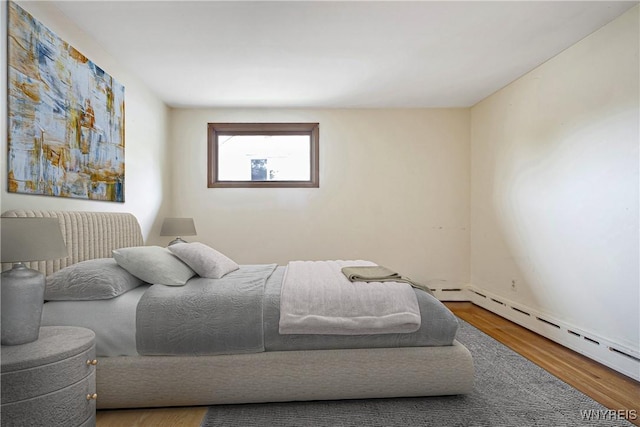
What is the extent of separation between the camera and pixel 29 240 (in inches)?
54.6

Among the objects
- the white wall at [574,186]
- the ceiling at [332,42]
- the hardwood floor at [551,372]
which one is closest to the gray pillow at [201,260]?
the hardwood floor at [551,372]

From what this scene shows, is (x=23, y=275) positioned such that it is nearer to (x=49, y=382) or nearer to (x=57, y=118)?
(x=49, y=382)

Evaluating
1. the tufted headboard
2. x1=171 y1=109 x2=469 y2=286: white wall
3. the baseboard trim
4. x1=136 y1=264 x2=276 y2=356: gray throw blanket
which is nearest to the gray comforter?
x1=136 y1=264 x2=276 y2=356: gray throw blanket

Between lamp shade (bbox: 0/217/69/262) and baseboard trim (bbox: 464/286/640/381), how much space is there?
3.47 metres

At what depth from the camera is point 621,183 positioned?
237 centimetres

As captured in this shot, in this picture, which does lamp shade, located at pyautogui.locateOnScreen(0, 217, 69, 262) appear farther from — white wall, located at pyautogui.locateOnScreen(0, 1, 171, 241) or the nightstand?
white wall, located at pyautogui.locateOnScreen(0, 1, 171, 241)

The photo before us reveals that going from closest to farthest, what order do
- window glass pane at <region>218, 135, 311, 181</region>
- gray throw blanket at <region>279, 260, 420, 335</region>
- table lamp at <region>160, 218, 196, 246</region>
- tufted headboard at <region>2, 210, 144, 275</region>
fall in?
gray throw blanket at <region>279, 260, 420, 335</region> < tufted headboard at <region>2, 210, 144, 275</region> < table lamp at <region>160, 218, 196, 246</region> < window glass pane at <region>218, 135, 311, 181</region>

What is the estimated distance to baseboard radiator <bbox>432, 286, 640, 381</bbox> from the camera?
230 centimetres

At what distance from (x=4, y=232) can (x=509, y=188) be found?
410 cm

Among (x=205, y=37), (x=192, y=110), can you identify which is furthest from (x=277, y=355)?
(x=192, y=110)

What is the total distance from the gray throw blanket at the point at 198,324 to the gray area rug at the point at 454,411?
344mm

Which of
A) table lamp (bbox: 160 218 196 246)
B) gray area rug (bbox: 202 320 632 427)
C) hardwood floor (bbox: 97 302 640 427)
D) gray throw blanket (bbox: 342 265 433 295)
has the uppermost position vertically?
table lamp (bbox: 160 218 196 246)

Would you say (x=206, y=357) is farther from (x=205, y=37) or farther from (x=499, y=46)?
(x=499, y=46)

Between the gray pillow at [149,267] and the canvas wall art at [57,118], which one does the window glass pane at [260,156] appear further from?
the gray pillow at [149,267]
